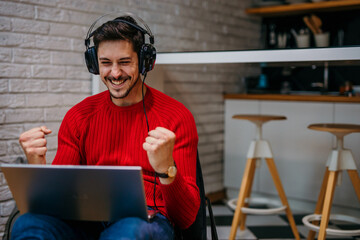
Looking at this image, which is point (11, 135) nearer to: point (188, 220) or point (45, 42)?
point (45, 42)

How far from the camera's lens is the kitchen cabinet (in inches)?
122

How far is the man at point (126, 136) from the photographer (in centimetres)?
127

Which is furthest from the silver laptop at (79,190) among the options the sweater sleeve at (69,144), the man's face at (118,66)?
the man's face at (118,66)

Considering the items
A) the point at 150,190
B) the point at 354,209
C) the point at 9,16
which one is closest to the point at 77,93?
the point at 9,16

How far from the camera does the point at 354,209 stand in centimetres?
310

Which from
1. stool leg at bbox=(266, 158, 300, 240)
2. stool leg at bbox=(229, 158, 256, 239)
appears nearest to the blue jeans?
stool leg at bbox=(229, 158, 256, 239)

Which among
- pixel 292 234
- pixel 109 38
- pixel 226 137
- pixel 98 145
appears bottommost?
pixel 292 234

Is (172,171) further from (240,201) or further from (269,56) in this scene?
(240,201)

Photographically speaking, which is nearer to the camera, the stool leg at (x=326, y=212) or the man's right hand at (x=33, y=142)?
the man's right hand at (x=33, y=142)

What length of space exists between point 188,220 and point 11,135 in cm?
123

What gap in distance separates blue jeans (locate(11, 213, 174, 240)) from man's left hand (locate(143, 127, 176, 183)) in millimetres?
157

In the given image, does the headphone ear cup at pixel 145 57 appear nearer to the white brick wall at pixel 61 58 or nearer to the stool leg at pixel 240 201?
the white brick wall at pixel 61 58

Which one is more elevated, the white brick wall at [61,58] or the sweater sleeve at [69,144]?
the white brick wall at [61,58]

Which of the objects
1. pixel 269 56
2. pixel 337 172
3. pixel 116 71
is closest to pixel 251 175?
pixel 337 172
